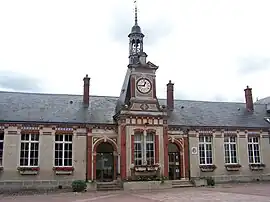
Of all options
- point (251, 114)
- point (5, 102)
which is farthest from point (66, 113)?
point (251, 114)

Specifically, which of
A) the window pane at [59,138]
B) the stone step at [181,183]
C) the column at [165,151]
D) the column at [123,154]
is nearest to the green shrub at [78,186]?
the column at [123,154]

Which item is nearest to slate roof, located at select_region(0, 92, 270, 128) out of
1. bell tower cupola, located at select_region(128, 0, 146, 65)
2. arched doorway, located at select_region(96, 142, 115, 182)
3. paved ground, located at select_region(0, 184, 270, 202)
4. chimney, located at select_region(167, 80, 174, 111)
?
chimney, located at select_region(167, 80, 174, 111)

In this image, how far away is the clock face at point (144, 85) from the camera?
77.6ft

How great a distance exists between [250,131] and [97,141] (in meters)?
12.4

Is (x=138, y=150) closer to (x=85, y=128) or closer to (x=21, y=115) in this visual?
(x=85, y=128)

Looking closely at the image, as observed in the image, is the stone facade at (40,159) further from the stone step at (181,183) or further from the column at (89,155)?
the stone step at (181,183)

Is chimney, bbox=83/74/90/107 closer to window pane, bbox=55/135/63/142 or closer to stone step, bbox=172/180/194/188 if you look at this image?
window pane, bbox=55/135/63/142

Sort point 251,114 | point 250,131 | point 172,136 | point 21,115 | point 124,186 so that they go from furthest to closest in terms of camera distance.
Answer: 1. point 251,114
2. point 250,131
3. point 172,136
4. point 21,115
5. point 124,186

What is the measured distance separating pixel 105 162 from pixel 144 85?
20.1 ft

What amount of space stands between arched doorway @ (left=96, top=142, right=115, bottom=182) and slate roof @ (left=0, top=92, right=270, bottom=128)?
185cm

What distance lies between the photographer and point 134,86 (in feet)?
77.1

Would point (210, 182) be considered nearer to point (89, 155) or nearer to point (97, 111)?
point (89, 155)

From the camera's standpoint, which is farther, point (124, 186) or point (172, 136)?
point (172, 136)

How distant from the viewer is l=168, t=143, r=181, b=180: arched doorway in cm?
2484
